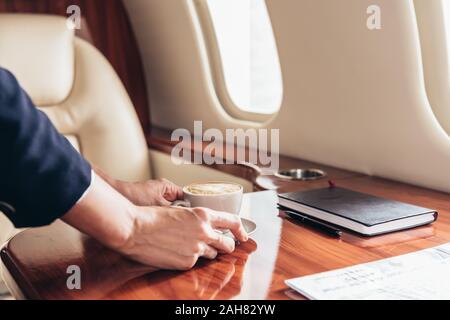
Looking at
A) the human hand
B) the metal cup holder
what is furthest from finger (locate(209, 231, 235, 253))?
the metal cup holder

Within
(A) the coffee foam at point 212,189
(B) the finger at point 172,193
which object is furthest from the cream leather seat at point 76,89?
(A) the coffee foam at point 212,189

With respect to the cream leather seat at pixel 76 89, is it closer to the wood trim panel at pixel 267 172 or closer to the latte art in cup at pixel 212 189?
the wood trim panel at pixel 267 172

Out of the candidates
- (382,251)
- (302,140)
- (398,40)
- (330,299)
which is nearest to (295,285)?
(330,299)

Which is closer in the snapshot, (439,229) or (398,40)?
(439,229)

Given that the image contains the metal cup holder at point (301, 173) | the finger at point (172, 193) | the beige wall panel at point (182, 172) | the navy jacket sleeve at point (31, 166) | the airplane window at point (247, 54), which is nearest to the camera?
the navy jacket sleeve at point (31, 166)

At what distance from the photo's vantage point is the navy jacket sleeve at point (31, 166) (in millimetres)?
673

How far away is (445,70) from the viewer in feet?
4.35

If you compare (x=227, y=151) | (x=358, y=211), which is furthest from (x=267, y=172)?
(x=358, y=211)

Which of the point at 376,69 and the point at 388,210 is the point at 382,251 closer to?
the point at 388,210

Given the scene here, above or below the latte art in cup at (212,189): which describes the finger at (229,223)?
below

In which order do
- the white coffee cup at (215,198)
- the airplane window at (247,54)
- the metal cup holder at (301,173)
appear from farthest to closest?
the airplane window at (247,54) < the metal cup holder at (301,173) < the white coffee cup at (215,198)

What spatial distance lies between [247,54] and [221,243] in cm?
160

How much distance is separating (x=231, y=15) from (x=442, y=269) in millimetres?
1742

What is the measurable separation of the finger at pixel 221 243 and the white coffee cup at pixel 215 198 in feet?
0.32
